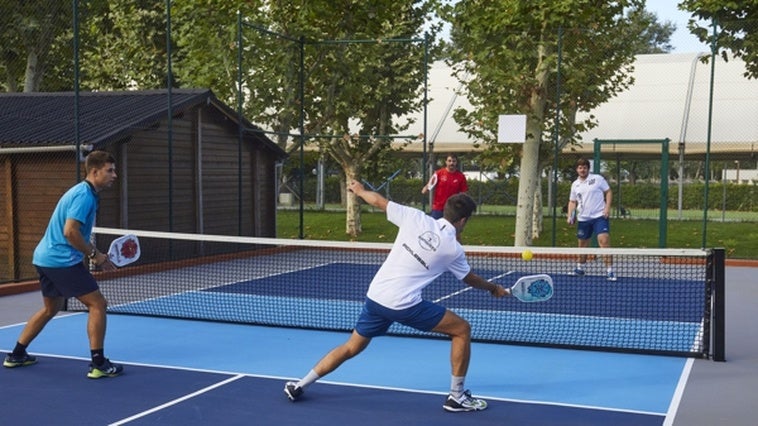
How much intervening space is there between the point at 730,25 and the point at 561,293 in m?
6.85

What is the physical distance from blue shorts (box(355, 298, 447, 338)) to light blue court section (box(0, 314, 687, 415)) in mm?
961

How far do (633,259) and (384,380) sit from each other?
419 inches

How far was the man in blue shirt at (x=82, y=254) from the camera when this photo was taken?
6.74 metres

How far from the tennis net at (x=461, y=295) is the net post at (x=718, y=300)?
13 mm

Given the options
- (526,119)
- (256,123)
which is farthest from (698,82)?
(256,123)

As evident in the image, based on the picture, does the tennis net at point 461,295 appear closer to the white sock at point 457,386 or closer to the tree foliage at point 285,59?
the white sock at point 457,386

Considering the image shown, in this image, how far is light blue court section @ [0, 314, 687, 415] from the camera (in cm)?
666

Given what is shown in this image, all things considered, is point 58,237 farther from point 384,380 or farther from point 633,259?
point 633,259

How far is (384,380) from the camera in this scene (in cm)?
693

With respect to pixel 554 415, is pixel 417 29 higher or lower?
higher

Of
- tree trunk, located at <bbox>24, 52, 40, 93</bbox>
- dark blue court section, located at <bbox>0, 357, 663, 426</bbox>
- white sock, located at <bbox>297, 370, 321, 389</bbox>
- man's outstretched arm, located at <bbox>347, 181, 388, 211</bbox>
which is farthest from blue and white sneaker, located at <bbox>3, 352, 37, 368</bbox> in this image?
tree trunk, located at <bbox>24, 52, 40, 93</bbox>

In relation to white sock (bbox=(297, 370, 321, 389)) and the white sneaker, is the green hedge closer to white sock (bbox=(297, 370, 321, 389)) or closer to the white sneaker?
white sock (bbox=(297, 370, 321, 389))

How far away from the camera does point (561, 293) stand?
11.7m

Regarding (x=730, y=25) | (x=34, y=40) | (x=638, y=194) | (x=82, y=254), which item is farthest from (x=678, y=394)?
(x=638, y=194)
